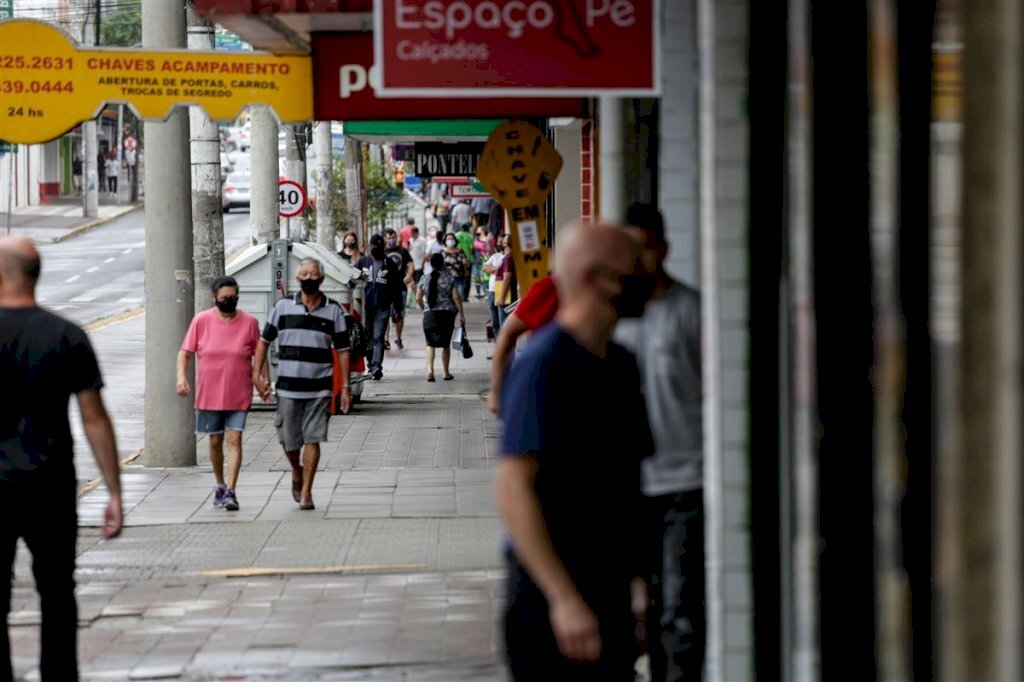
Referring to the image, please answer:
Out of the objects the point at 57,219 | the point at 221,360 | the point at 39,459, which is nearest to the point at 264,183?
the point at 221,360

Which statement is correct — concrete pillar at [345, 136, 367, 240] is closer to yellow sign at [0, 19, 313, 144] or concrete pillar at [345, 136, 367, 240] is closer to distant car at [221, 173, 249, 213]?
yellow sign at [0, 19, 313, 144]

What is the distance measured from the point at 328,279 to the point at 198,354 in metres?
7.37

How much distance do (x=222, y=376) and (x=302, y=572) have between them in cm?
296

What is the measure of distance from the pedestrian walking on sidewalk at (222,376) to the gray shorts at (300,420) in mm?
319

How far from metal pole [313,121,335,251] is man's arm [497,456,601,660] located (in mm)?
27372

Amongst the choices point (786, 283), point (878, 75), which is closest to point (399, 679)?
point (786, 283)

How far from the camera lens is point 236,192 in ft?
227

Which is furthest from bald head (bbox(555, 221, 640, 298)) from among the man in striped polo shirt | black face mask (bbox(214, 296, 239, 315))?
black face mask (bbox(214, 296, 239, 315))

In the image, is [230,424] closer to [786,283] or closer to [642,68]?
[642,68]

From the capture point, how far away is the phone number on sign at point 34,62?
10.9 metres

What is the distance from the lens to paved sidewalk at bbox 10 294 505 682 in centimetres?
872

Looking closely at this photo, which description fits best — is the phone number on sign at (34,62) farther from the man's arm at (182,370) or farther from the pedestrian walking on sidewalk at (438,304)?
the pedestrian walking on sidewalk at (438,304)

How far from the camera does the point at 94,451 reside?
749cm

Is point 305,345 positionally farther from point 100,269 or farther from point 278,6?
point 100,269
